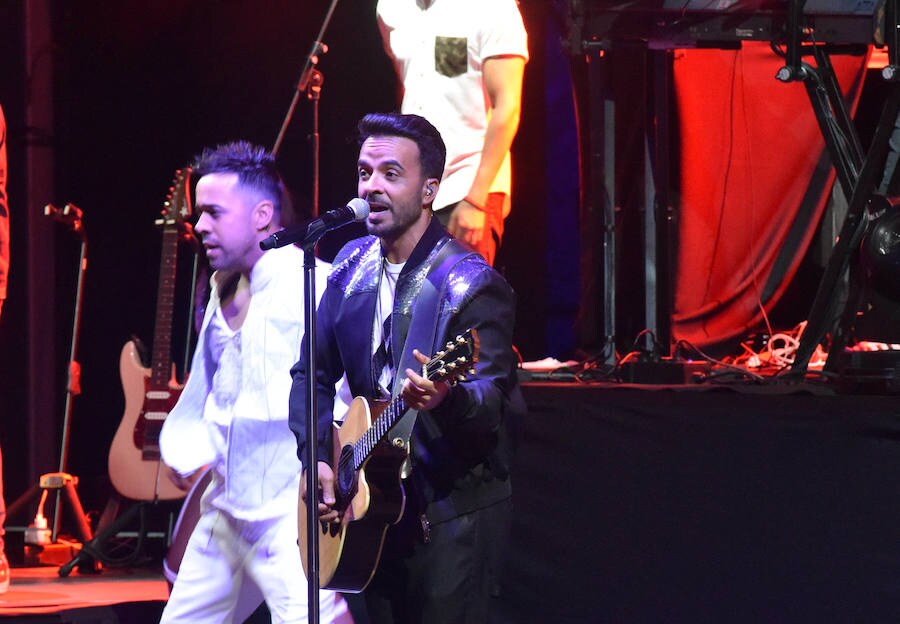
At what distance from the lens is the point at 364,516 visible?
3398 millimetres

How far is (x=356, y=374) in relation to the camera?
3744 millimetres

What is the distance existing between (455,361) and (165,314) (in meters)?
4.43

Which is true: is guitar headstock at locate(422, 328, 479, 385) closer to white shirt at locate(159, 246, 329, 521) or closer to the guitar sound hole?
the guitar sound hole

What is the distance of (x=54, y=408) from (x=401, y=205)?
4.88 metres

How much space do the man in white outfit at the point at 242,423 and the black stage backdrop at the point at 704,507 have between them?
102 centimetres

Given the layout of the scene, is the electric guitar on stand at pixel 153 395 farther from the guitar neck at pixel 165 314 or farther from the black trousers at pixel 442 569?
the black trousers at pixel 442 569

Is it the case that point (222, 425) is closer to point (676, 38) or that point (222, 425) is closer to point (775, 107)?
point (676, 38)

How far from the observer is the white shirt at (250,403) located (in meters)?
4.26

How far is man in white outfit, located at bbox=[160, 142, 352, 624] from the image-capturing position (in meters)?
4.20

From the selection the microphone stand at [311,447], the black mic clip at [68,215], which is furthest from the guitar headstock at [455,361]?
the black mic clip at [68,215]

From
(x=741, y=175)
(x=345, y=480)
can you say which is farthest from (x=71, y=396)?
(x=345, y=480)

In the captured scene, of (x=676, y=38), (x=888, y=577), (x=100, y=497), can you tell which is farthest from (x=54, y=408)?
(x=888, y=577)

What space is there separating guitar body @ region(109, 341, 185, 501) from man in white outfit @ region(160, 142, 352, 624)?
2.44m

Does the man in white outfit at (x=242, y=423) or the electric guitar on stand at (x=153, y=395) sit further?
the electric guitar on stand at (x=153, y=395)
